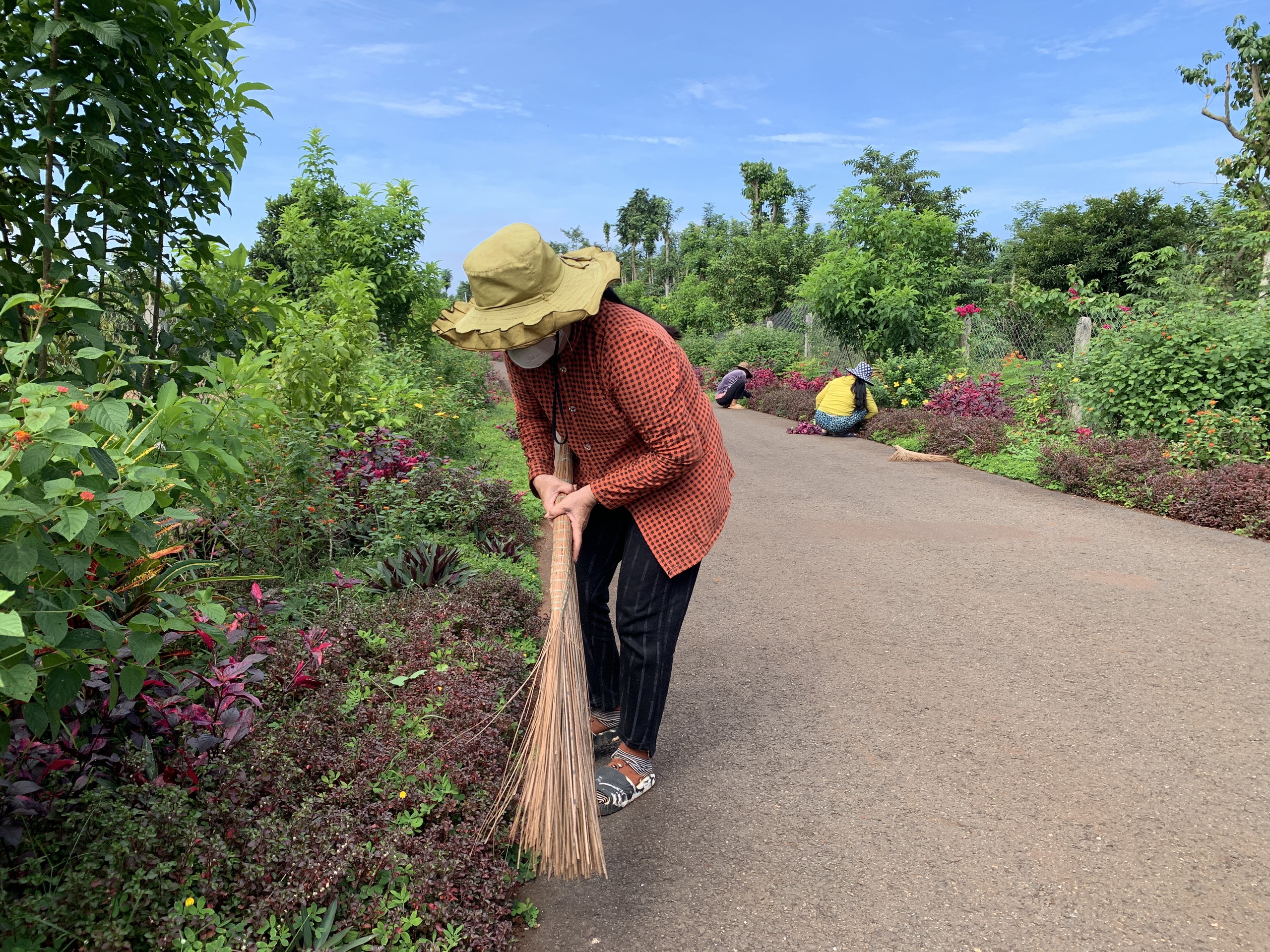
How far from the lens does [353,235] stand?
38.0 ft

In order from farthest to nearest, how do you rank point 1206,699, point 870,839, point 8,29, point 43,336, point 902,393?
point 902,393 < point 1206,699 < point 870,839 < point 8,29 < point 43,336

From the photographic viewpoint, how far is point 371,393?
599 centimetres

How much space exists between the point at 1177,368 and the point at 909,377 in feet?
17.9

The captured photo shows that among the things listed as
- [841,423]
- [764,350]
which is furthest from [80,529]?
[764,350]

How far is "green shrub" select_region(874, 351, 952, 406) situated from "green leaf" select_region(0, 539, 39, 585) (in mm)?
12607

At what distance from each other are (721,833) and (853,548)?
3640 mm

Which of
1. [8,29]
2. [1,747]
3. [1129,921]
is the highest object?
[8,29]

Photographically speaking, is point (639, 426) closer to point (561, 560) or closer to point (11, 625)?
point (561, 560)

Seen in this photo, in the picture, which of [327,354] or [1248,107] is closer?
[327,354]

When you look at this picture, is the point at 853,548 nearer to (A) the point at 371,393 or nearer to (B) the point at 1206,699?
(B) the point at 1206,699

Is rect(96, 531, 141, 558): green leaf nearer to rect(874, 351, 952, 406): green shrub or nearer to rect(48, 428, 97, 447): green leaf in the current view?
rect(48, 428, 97, 447): green leaf

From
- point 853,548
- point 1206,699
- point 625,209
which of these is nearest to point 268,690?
point 1206,699

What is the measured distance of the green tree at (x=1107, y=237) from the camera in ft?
97.2

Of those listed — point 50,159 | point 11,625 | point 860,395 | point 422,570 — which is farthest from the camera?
point 860,395
